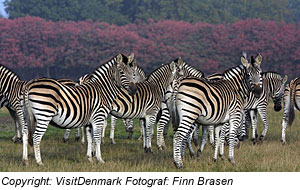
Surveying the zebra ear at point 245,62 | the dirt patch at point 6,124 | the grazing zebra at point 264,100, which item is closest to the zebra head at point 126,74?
the zebra ear at point 245,62

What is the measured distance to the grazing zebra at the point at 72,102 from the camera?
10836 mm

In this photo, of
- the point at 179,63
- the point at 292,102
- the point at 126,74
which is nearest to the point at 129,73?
the point at 126,74

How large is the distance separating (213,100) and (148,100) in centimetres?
305

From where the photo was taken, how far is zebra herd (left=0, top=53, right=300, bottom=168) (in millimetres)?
10820

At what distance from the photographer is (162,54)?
175 feet

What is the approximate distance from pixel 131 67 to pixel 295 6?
71093mm

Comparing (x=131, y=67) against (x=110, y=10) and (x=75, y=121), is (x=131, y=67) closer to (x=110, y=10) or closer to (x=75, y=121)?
(x=75, y=121)

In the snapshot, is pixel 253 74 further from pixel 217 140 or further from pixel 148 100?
pixel 148 100

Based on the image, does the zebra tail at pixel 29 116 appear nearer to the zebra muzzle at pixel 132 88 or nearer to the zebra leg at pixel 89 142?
the zebra leg at pixel 89 142

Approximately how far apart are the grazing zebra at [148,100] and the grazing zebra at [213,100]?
2169 millimetres

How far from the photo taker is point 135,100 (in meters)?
13.4

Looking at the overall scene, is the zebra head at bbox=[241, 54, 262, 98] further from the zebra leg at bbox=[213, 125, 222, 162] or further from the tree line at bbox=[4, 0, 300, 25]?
the tree line at bbox=[4, 0, 300, 25]

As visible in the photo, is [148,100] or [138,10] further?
[138,10]

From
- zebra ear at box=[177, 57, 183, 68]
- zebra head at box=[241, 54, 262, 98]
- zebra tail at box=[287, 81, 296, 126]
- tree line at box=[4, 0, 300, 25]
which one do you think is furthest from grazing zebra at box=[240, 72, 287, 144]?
tree line at box=[4, 0, 300, 25]
